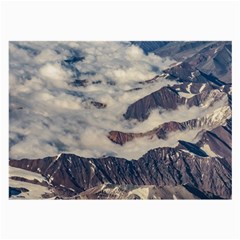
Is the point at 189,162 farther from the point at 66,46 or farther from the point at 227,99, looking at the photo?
the point at 66,46

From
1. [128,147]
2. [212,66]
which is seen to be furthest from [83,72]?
[212,66]

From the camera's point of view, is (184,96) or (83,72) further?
(184,96)

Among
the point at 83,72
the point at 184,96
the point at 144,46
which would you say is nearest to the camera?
the point at 144,46

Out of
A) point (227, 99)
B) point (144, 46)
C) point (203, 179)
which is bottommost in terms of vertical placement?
point (203, 179)

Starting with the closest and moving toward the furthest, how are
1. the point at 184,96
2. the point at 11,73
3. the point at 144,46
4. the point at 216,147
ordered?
1. the point at 11,73
2. the point at 144,46
3. the point at 216,147
4. the point at 184,96

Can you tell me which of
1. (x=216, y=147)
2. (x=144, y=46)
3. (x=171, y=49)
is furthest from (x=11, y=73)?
(x=216, y=147)

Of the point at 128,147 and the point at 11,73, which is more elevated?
the point at 11,73
